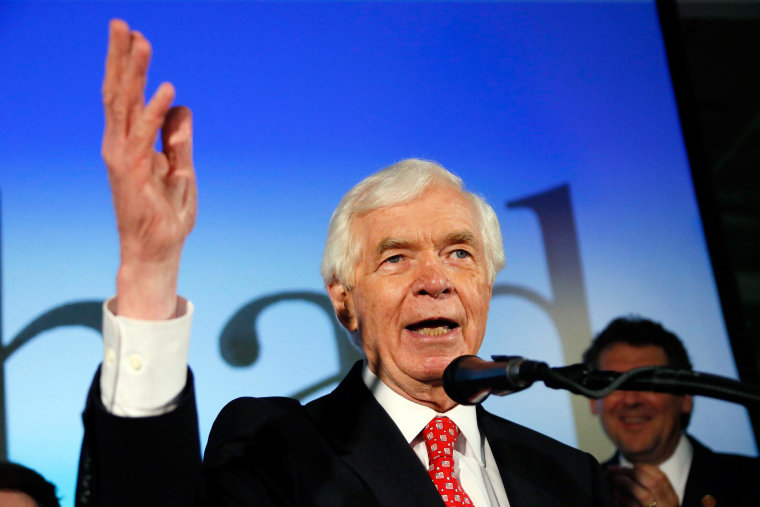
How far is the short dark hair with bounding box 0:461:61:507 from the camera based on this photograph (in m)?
1.79

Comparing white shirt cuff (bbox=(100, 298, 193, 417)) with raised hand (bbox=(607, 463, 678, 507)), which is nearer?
white shirt cuff (bbox=(100, 298, 193, 417))

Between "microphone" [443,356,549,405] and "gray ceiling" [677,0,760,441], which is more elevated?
"gray ceiling" [677,0,760,441]

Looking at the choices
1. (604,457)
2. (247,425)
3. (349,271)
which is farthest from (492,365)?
(604,457)

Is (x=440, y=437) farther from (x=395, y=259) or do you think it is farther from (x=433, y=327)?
(x=395, y=259)

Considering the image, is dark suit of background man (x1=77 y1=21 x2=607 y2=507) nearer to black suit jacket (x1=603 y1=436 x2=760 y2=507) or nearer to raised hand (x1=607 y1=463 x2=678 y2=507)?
raised hand (x1=607 y1=463 x2=678 y2=507)

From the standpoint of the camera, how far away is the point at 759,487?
225 cm

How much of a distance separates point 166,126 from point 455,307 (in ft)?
2.65

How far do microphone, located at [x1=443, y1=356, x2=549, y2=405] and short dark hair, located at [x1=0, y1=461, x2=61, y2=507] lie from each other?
3.94 ft

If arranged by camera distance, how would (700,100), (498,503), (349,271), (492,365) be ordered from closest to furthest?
(492,365) < (498,503) < (349,271) < (700,100)

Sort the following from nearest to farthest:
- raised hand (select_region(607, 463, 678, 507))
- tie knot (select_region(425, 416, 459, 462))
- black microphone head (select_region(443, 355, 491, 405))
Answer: black microphone head (select_region(443, 355, 491, 405))
tie knot (select_region(425, 416, 459, 462))
raised hand (select_region(607, 463, 678, 507))

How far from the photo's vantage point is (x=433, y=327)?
175 centimetres

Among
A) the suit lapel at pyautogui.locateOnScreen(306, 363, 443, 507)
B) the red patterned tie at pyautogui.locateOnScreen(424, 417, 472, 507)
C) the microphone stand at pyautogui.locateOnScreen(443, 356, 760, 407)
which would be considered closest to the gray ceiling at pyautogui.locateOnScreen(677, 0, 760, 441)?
the red patterned tie at pyautogui.locateOnScreen(424, 417, 472, 507)

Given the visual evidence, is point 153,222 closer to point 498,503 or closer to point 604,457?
point 498,503

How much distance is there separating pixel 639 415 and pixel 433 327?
37.1 inches
